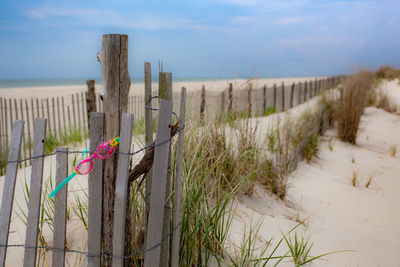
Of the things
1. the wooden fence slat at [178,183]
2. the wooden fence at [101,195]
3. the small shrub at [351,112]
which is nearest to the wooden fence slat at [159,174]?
the wooden fence at [101,195]

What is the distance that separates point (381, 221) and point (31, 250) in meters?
3.44

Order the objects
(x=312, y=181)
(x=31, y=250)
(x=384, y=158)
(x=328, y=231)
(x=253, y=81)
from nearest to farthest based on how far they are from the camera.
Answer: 1. (x=31, y=250)
2. (x=328, y=231)
3. (x=253, y=81)
4. (x=312, y=181)
5. (x=384, y=158)

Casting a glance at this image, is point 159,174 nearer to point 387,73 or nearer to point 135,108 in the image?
point 135,108

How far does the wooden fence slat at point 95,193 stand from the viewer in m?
1.49

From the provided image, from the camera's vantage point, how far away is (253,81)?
3.39 m

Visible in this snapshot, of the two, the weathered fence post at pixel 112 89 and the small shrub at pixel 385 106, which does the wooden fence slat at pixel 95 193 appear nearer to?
the weathered fence post at pixel 112 89

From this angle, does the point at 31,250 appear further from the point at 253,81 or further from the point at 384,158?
the point at 384,158

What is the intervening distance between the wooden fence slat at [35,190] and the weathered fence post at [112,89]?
379mm

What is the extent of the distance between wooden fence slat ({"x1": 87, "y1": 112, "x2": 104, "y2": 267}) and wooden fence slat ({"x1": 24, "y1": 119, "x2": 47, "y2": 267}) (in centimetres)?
32

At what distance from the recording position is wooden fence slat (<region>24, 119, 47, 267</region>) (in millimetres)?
1621

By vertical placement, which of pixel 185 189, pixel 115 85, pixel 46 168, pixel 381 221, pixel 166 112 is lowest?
pixel 381 221

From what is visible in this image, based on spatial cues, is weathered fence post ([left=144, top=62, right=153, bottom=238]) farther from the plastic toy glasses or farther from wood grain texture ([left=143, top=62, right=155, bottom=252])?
the plastic toy glasses

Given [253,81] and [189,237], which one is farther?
[253,81]

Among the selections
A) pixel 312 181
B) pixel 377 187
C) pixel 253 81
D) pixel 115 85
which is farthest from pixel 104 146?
pixel 377 187
